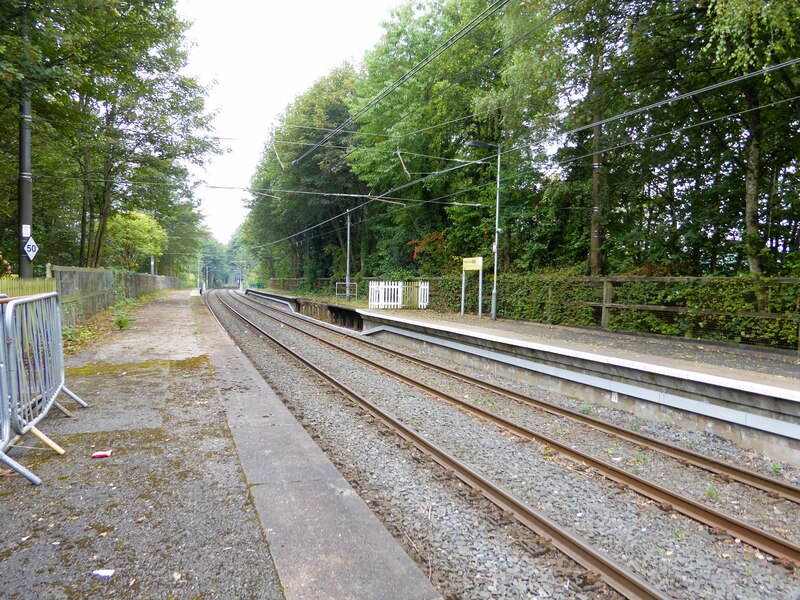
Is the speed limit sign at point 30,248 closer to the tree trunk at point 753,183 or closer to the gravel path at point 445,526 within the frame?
the gravel path at point 445,526

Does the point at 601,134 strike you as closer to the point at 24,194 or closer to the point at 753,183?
the point at 753,183

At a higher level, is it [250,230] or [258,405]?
[250,230]

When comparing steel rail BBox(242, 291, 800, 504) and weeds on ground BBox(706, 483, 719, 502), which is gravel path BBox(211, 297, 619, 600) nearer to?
weeds on ground BBox(706, 483, 719, 502)

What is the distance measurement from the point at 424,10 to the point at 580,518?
89.2 ft

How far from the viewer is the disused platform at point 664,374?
5602 millimetres

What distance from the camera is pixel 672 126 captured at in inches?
554

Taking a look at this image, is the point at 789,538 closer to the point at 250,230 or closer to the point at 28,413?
the point at 28,413

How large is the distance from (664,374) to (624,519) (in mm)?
3662

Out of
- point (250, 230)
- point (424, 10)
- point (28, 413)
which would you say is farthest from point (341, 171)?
point (28, 413)

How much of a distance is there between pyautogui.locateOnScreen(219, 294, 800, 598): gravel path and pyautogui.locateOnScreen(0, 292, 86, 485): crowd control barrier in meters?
4.22

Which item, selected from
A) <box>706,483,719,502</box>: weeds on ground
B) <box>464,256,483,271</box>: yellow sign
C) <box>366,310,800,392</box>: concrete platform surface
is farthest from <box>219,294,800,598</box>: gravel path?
<box>464,256,483,271</box>: yellow sign

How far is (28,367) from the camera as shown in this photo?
170 inches

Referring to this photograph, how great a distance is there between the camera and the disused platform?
560 centimetres

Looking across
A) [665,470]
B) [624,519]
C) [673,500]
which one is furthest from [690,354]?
[624,519]
